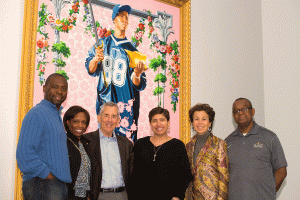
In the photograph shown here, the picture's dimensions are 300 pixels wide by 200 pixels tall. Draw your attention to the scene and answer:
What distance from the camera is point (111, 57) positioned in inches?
114

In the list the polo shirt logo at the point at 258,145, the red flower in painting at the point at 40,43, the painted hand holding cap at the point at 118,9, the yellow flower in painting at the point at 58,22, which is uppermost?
the painted hand holding cap at the point at 118,9

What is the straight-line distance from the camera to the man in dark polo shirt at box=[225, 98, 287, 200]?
8.55 ft

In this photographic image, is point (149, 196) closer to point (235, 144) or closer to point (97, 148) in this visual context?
point (97, 148)

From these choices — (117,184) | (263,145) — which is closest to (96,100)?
(117,184)

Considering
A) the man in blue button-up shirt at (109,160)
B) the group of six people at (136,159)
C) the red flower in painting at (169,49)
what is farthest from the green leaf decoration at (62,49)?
the red flower in painting at (169,49)

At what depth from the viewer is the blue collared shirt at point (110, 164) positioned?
2.28 m

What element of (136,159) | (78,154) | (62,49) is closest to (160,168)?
(136,159)

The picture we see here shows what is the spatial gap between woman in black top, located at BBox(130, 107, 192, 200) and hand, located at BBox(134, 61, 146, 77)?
2.37ft

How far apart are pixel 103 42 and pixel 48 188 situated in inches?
62.8

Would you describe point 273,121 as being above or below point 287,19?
below

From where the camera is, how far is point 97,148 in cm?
231

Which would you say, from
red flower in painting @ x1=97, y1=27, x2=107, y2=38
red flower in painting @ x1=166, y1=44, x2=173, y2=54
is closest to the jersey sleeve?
red flower in painting @ x1=97, y1=27, x2=107, y2=38

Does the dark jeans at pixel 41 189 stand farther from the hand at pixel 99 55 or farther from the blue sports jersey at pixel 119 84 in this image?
the hand at pixel 99 55

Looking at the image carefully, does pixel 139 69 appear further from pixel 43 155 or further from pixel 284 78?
pixel 284 78
